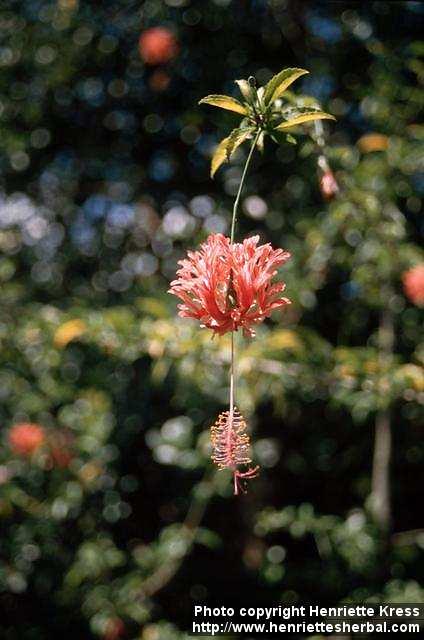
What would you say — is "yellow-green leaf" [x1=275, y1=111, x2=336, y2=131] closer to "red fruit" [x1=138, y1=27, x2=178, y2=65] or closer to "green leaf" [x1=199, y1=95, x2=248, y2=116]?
"green leaf" [x1=199, y1=95, x2=248, y2=116]

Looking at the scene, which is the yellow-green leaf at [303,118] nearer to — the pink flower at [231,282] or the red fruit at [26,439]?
the pink flower at [231,282]

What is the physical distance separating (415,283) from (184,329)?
22.2 inches

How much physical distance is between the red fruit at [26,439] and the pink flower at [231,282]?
1.61 metres

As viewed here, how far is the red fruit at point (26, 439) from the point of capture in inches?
91.6

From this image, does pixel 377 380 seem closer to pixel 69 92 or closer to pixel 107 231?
pixel 107 231

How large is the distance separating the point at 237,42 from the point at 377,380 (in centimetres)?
121

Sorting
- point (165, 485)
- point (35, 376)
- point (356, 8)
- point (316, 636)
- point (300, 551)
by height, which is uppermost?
point (356, 8)

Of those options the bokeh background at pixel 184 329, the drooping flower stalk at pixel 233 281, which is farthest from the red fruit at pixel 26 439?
the drooping flower stalk at pixel 233 281

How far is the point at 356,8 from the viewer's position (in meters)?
2.31

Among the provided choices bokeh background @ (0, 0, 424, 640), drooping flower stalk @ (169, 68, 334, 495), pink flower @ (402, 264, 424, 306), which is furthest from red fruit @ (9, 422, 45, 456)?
drooping flower stalk @ (169, 68, 334, 495)

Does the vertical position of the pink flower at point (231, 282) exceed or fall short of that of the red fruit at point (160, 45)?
it falls short

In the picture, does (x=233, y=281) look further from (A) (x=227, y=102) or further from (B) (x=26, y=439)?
(B) (x=26, y=439)

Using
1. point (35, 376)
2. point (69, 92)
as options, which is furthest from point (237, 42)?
point (35, 376)

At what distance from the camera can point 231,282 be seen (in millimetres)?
809
